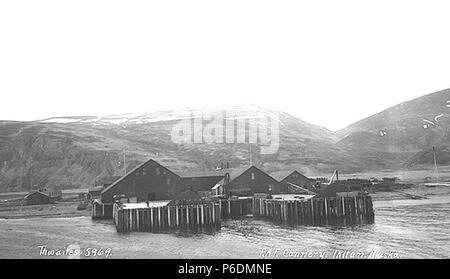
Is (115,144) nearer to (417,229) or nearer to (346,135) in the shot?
(346,135)

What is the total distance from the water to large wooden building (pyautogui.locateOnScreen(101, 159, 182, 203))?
7.53m

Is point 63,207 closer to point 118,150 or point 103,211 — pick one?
point 103,211

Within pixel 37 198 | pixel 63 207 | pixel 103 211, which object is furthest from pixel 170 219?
pixel 37 198

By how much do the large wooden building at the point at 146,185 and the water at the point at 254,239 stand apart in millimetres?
7535

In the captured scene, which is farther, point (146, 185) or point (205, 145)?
point (205, 145)

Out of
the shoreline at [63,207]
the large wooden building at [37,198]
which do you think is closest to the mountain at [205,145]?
the large wooden building at [37,198]

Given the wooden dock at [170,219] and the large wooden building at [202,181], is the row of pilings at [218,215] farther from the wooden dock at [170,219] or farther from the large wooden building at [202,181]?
the large wooden building at [202,181]

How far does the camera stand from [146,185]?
48.8 m

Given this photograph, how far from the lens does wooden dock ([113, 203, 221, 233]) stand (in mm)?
35594

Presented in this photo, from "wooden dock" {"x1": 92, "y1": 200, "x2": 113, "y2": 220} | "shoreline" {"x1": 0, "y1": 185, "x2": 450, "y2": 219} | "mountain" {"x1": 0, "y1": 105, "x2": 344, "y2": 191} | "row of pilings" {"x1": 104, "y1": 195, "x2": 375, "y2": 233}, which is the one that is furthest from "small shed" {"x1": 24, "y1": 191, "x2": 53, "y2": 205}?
"mountain" {"x1": 0, "y1": 105, "x2": 344, "y2": 191}

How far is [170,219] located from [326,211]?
14.2 meters

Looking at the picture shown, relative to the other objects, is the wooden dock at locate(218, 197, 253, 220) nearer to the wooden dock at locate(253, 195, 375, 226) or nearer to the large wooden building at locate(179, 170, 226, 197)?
the wooden dock at locate(253, 195, 375, 226)
